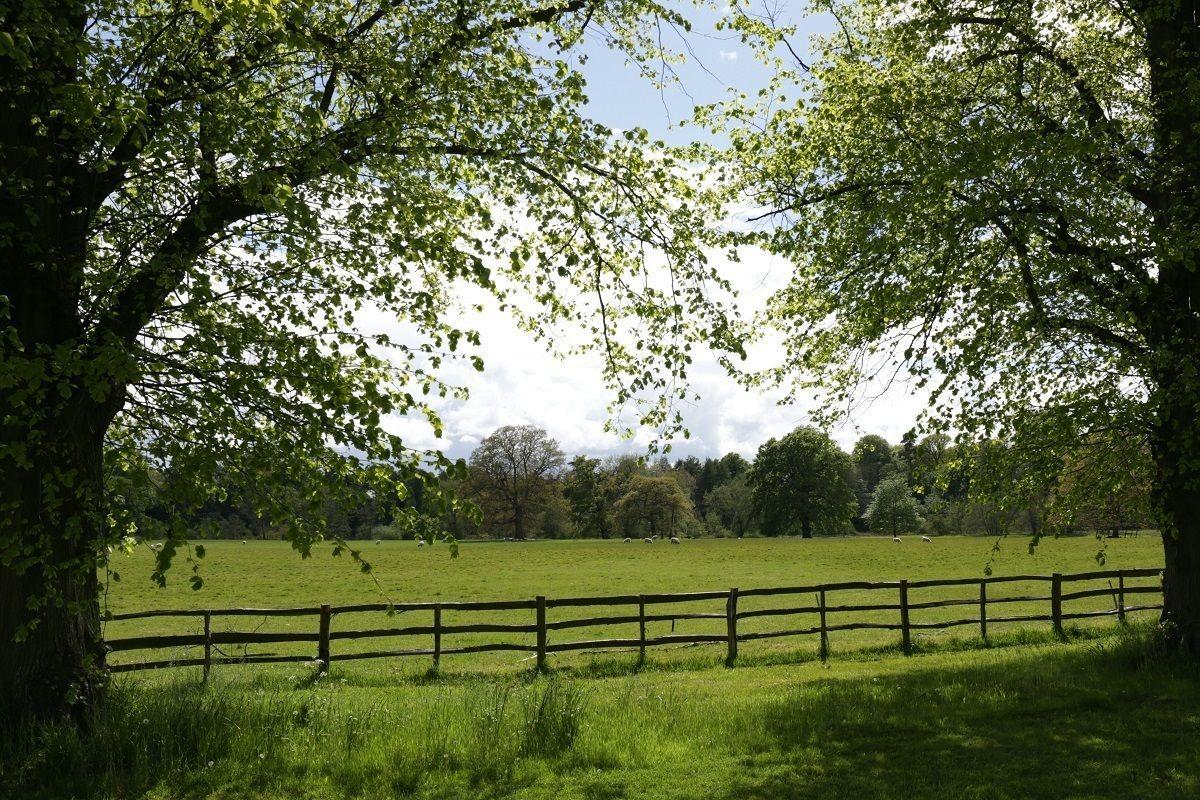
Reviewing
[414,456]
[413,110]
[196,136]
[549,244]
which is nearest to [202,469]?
[414,456]

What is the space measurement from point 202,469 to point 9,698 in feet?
9.75

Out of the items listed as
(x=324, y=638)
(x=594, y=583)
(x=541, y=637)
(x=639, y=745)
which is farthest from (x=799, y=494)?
(x=639, y=745)

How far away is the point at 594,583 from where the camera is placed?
34.4 m

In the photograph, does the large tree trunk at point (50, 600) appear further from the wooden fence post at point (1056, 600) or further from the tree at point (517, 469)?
the tree at point (517, 469)

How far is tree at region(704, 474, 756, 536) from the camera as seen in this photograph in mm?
98625

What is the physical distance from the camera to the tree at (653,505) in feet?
287

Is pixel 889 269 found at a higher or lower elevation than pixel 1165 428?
higher

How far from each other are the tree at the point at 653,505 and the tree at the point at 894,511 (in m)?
19.1

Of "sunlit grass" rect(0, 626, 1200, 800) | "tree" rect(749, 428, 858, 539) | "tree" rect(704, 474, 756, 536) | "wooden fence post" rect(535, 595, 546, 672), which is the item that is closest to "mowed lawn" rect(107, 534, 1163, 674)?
"wooden fence post" rect(535, 595, 546, 672)

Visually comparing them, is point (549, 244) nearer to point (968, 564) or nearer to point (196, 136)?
point (196, 136)

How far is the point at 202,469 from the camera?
7008 mm

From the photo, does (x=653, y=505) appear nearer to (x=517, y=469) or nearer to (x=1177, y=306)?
(x=517, y=469)

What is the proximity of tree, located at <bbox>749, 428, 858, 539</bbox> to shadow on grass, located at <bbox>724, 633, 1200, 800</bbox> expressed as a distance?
63.6 metres

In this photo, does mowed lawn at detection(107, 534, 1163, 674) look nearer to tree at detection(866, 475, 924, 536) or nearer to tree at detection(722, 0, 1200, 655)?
tree at detection(722, 0, 1200, 655)
